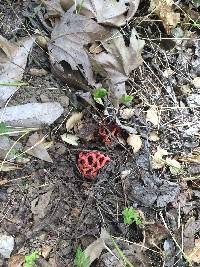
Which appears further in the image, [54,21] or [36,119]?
[54,21]

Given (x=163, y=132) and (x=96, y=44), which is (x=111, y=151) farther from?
(x=96, y=44)

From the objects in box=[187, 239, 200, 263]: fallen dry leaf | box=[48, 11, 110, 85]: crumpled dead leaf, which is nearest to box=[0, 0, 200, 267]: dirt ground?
box=[187, 239, 200, 263]: fallen dry leaf

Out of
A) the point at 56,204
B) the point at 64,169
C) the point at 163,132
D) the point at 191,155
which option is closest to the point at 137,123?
the point at 163,132

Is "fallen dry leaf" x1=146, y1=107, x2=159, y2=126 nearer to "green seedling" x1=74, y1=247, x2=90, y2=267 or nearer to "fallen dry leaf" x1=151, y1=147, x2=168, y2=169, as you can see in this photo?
"fallen dry leaf" x1=151, y1=147, x2=168, y2=169

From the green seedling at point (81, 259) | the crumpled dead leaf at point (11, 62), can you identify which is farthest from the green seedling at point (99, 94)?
the green seedling at point (81, 259)

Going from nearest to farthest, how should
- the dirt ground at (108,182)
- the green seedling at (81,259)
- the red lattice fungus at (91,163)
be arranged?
1. the green seedling at (81,259)
2. the dirt ground at (108,182)
3. the red lattice fungus at (91,163)

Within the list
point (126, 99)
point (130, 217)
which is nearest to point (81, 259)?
point (130, 217)

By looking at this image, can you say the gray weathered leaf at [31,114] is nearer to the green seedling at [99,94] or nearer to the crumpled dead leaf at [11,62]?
the crumpled dead leaf at [11,62]
